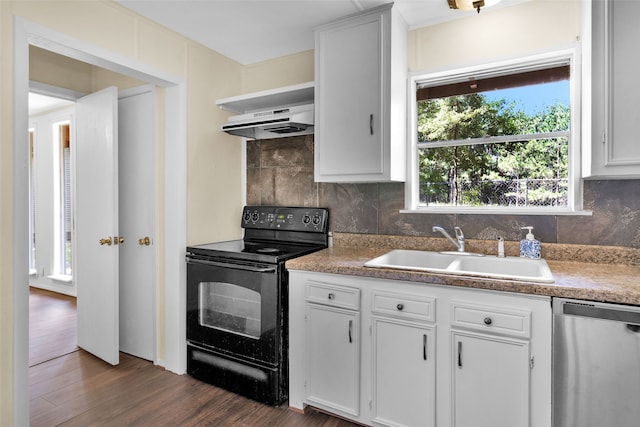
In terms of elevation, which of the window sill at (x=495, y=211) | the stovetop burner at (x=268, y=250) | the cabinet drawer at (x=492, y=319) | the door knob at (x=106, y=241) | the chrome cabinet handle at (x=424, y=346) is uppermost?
the window sill at (x=495, y=211)

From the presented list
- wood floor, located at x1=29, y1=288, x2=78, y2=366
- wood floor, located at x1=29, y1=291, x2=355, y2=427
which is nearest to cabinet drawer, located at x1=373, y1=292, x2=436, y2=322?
wood floor, located at x1=29, y1=291, x2=355, y2=427

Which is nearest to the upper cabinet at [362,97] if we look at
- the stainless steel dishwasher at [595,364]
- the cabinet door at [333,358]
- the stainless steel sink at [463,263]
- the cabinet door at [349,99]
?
the cabinet door at [349,99]

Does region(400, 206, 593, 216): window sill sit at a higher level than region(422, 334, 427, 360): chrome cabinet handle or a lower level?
higher

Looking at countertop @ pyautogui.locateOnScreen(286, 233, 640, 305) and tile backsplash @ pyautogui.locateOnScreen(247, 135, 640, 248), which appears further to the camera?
tile backsplash @ pyautogui.locateOnScreen(247, 135, 640, 248)

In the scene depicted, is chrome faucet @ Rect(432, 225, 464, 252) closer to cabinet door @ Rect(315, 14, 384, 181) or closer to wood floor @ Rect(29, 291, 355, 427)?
cabinet door @ Rect(315, 14, 384, 181)

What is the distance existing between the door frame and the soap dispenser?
7.27 feet

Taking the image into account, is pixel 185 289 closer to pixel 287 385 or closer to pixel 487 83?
pixel 287 385

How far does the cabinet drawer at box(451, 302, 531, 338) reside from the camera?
1594 mm

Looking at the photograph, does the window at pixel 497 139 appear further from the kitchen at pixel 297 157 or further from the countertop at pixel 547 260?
the countertop at pixel 547 260

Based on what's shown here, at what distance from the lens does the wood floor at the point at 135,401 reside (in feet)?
6.84

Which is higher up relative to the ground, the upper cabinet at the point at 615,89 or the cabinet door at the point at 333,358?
the upper cabinet at the point at 615,89

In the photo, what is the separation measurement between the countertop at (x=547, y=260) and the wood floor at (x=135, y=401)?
35.2 inches

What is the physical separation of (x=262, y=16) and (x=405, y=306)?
78.0 inches

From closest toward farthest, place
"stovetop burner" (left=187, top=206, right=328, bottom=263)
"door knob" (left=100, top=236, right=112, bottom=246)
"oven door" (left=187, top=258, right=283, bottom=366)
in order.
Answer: "oven door" (left=187, top=258, right=283, bottom=366) < "stovetop burner" (left=187, top=206, right=328, bottom=263) < "door knob" (left=100, top=236, right=112, bottom=246)
